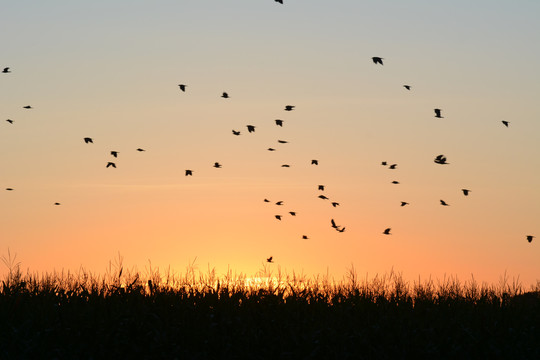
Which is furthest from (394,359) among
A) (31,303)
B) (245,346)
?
(31,303)

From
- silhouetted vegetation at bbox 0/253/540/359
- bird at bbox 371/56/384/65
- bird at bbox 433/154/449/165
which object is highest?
bird at bbox 371/56/384/65

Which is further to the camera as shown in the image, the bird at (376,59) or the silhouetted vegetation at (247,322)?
the bird at (376,59)

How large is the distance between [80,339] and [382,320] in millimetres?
6553

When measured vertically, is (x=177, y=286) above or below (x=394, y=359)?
above

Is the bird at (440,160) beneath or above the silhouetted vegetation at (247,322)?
above

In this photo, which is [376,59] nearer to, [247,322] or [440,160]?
[440,160]

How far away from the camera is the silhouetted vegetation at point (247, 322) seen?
606 inches

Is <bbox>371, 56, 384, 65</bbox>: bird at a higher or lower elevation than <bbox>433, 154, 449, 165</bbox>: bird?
higher

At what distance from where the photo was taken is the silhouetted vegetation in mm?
15391

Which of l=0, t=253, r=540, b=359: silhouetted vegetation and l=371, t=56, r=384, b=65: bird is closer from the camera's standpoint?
l=0, t=253, r=540, b=359: silhouetted vegetation

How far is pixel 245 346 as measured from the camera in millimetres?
15625

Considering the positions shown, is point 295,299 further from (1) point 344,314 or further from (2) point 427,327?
(2) point 427,327

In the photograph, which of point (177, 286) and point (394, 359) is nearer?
point (394, 359)

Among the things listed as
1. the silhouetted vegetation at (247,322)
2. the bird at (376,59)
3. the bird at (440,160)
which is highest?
the bird at (376,59)
